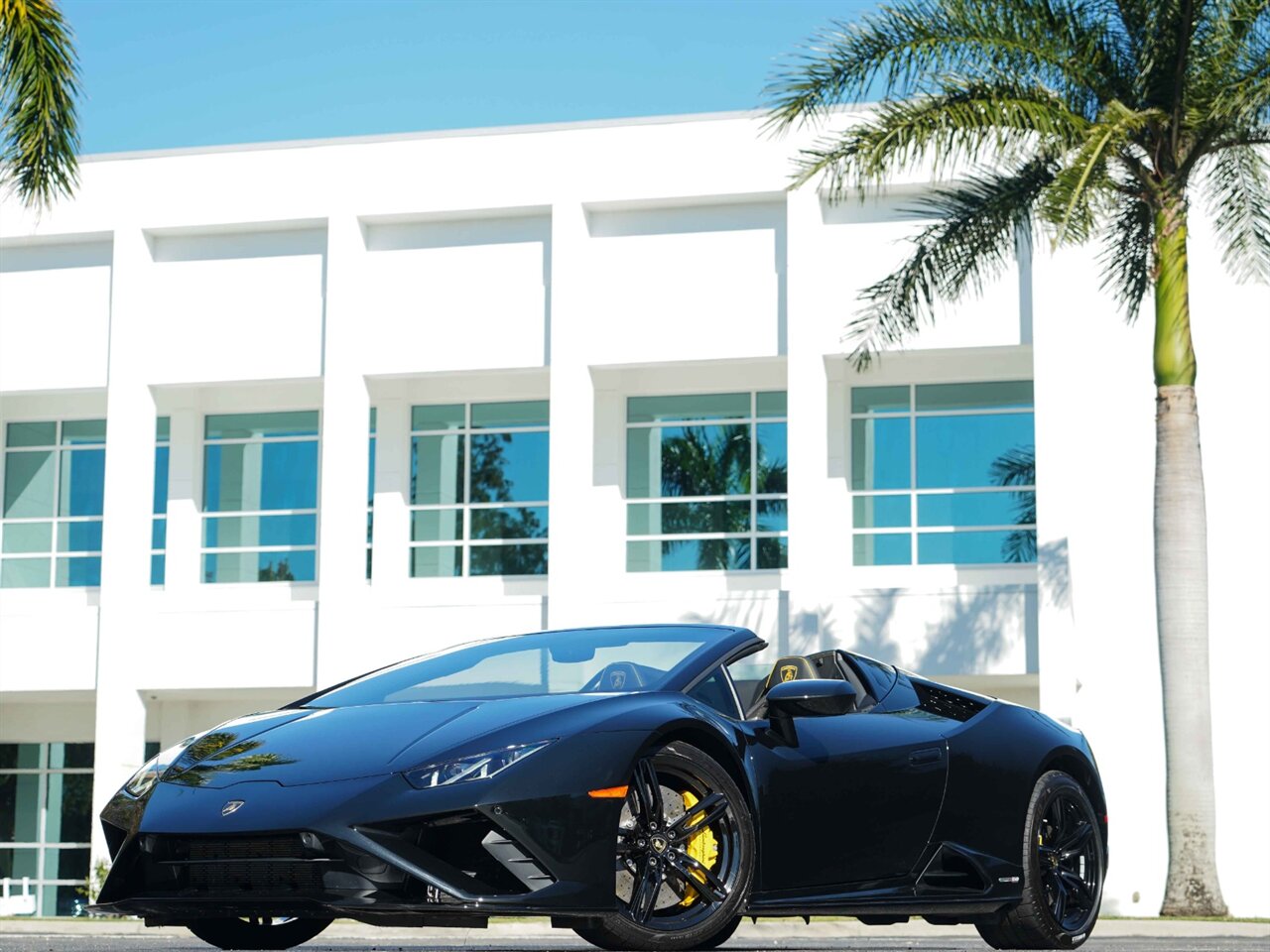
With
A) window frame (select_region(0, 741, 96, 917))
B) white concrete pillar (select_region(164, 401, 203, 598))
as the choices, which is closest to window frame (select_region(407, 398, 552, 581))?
white concrete pillar (select_region(164, 401, 203, 598))

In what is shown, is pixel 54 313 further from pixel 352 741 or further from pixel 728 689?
pixel 352 741

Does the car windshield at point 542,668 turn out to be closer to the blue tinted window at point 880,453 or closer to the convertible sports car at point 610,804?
the convertible sports car at point 610,804

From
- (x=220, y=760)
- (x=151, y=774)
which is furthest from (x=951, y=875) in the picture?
(x=151, y=774)

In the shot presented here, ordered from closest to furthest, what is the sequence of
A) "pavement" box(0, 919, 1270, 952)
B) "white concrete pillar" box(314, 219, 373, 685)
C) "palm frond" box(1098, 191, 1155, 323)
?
"pavement" box(0, 919, 1270, 952)
"palm frond" box(1098, 191, 1155, 323)
"white concrete pillar" box(314, 219, 373, 685)

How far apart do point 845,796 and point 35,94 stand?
42.6ft

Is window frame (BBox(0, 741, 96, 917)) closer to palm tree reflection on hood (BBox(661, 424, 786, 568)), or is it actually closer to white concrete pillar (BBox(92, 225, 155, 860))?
white concrete pillar (BBox(92, 225, 155, 860))

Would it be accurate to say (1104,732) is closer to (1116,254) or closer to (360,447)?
(1116,254)

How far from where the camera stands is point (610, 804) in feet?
18.6

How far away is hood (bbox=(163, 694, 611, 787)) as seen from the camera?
18.7 ft

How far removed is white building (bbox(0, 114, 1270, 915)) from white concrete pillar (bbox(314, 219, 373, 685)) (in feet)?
0.15

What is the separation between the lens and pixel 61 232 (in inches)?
1054

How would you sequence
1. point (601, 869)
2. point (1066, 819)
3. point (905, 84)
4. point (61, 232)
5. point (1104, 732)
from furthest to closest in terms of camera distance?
point (61, 232) → point (1104, 732) → point (905, 84) → point (1066, 819) → point (601, 869)

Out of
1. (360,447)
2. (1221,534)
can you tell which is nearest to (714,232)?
(360,447)

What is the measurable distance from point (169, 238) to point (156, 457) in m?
3.42
